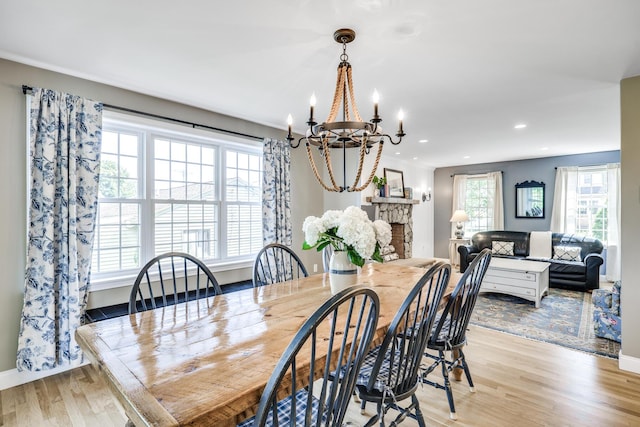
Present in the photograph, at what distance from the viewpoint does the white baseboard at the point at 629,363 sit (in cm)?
259

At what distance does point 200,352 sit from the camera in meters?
1.15

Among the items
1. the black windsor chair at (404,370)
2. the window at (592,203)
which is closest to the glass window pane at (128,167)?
the black windsor chair at (404,370)

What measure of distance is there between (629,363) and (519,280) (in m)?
1.83

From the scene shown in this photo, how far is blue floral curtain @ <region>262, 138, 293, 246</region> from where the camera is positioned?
12.9ft

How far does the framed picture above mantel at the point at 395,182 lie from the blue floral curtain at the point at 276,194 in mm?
2876

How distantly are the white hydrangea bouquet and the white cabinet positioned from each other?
3561 mm

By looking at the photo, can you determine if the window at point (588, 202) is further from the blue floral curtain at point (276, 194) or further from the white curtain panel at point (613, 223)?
the blue floral curtain at point (276, 194)

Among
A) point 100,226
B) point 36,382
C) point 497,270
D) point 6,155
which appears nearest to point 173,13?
point 6,155

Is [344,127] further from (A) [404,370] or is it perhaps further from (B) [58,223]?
(B) [58,223]

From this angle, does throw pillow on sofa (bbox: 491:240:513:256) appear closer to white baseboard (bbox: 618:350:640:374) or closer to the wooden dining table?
white baseboard (bbox: 618:350:640:374)

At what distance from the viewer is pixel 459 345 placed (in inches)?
78.3

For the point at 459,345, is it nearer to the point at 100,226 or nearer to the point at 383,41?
the point at 383,41

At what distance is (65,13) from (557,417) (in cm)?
375

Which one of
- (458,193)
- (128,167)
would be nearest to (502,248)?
(458,193)
